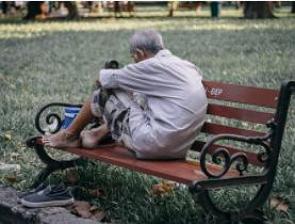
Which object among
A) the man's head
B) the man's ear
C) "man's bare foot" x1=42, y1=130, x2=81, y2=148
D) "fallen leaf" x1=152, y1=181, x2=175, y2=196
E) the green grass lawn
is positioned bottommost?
the green grass lawn

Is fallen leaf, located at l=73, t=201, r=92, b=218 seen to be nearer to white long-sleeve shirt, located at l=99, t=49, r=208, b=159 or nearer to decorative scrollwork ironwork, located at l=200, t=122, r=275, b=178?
white long-sleeve shirt, located at l=99, t=49, r=208, b=159

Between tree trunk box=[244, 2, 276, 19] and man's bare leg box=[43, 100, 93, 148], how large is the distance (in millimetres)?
23328

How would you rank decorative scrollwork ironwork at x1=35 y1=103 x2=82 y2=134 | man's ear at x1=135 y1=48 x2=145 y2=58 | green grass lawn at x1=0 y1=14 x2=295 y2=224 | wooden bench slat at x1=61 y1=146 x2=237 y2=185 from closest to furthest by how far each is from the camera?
wooden bench slat at x1=61 y1=146 x2=237 y2=185 → green grass lawn at x1=0 y1=14 x2=295 y2=224 → man's ear at x1=135 y1=48 x2=145 y2=58 → decorative scrollwork ironwork at x1=35 y1=103 x2=82 y2=134

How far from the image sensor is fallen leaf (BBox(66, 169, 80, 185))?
565 centimetres

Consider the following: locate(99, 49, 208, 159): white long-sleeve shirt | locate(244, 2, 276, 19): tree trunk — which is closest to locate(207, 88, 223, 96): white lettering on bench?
locate(99, 49, 208, 159): white long-sleeve shirt

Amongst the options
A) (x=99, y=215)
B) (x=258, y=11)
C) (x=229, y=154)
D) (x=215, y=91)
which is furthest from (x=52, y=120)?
(x=258, y=11)

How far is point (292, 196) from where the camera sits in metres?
4.74

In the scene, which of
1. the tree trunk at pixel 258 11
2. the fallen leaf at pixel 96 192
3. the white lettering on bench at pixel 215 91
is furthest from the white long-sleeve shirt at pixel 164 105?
the tree trunk at pixel 258 11

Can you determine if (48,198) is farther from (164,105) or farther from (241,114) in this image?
(241,114)

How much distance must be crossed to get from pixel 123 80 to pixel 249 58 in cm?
860

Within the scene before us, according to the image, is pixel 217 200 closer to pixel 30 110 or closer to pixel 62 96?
pixel 30 110

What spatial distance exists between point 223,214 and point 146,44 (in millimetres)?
1308

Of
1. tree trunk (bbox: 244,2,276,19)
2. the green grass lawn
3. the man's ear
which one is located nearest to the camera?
the green grass lawn

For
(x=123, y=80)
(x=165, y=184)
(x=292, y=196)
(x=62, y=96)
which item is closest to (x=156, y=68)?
(x=123, y=80)
